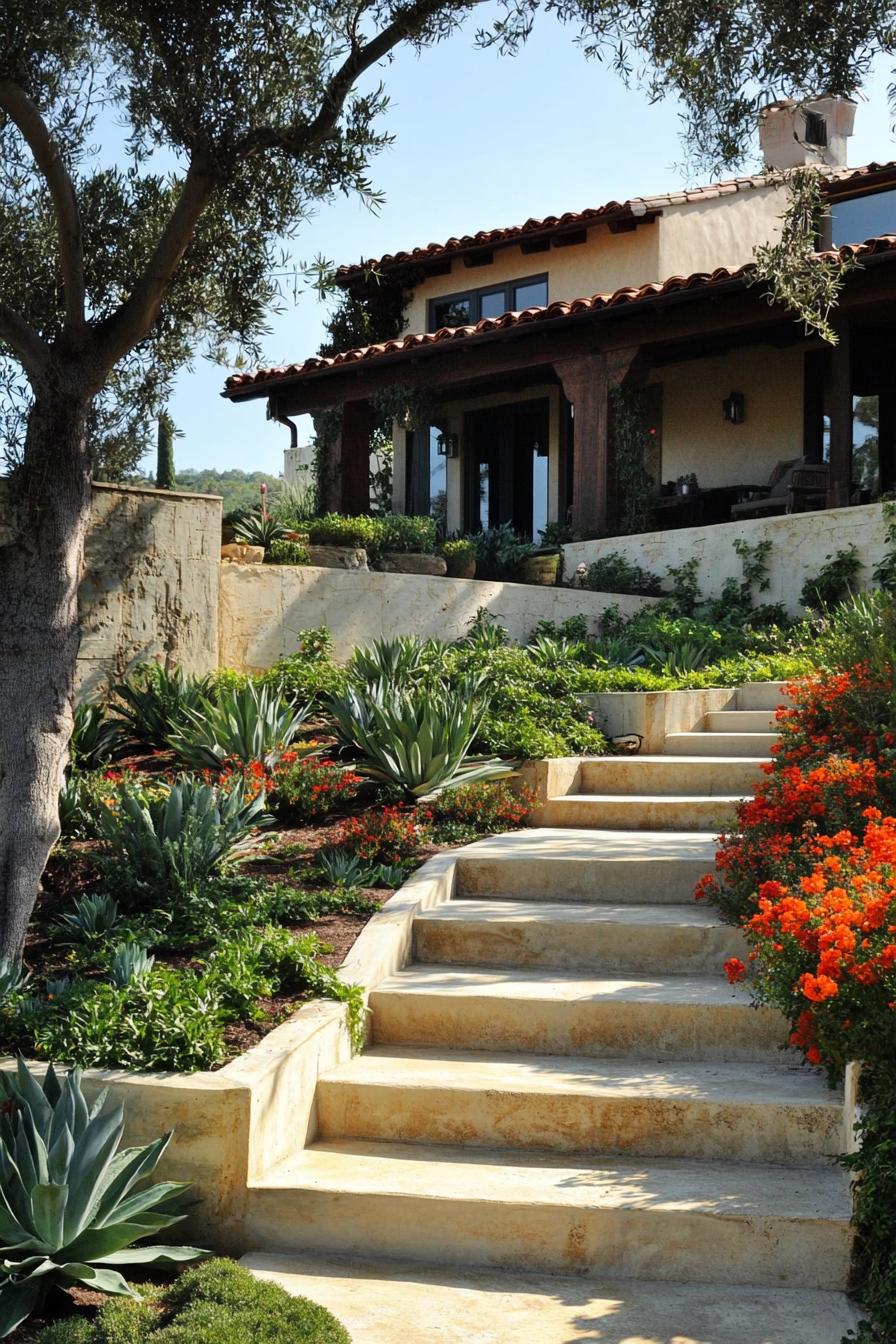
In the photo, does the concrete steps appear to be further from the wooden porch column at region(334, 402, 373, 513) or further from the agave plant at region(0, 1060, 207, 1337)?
the wooden porch column at region(334, 402, 373, 513)

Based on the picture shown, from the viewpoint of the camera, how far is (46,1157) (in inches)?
154

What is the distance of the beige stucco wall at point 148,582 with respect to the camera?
31.8 ft

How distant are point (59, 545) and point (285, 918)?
7.07 ft

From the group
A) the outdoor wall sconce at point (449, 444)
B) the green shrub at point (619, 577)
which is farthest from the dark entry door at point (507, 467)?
the green shrub at point (619, 577)

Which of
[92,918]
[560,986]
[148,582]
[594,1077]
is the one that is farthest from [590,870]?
[148,582]

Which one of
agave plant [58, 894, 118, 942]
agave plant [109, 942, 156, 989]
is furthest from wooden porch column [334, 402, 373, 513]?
agave plant [109, 942, 156, 989]

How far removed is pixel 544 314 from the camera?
15211 millimetres

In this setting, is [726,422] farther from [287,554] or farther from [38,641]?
[38,641]

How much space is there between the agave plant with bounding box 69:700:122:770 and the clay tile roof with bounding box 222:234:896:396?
4346 millimetres

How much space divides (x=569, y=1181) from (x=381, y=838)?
287cm

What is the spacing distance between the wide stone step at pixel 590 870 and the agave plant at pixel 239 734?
68.5 inches

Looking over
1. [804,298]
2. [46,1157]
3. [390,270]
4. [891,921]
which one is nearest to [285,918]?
[46,1157]

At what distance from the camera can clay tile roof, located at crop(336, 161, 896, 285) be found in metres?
16.6

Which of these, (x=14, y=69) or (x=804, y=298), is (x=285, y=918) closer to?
(x=14, y=69)
